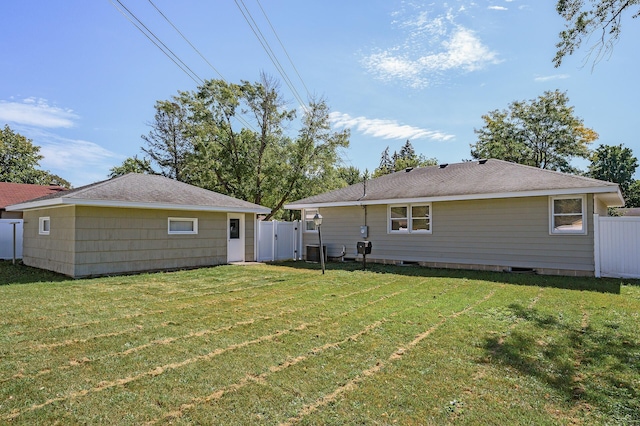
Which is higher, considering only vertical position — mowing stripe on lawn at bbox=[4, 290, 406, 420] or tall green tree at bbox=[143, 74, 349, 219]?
tall green tree at bbox=[143, 74, 349, 219]

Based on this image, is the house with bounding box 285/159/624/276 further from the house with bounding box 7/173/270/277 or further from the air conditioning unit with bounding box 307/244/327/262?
the house with bounding box 7/173/270/277

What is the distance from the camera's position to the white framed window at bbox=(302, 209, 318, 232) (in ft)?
49.2

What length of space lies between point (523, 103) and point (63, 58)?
26543 millimetres

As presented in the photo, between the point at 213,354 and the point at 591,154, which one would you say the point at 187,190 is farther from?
the point at 591,154

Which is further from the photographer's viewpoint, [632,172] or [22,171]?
[632,172]

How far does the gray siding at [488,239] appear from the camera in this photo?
31.2 feet

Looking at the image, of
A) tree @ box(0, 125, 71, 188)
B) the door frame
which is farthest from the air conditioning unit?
tree @ box(0, 125, 71, 188)

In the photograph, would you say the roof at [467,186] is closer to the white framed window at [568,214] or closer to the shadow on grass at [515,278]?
the white framed window at [568,214]

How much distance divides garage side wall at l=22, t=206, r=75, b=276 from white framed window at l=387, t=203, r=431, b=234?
9.87 metres

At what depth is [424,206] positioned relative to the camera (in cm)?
1209

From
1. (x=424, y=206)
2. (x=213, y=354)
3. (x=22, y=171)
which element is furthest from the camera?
(x=22, y=171)

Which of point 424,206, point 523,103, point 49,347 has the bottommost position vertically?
point 49,347

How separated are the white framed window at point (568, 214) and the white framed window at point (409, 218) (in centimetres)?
353

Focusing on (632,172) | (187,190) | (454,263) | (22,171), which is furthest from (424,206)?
(632,172)
